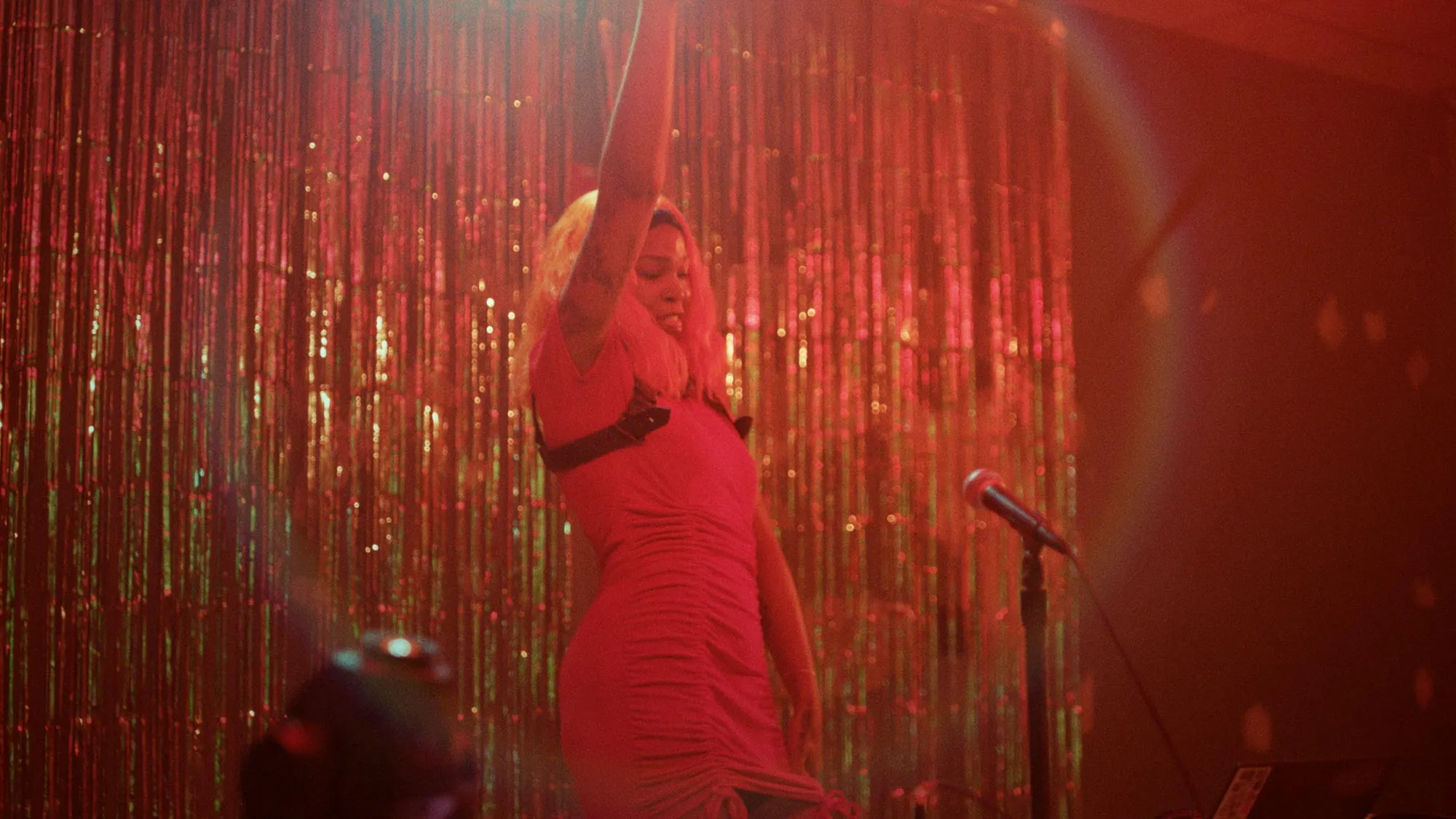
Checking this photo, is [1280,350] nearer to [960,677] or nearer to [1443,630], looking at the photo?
[1443,630]

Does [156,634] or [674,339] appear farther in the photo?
[674,339]

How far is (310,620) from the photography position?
2561mm

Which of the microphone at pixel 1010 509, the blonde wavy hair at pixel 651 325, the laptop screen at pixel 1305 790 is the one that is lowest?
the laptop screen at pixel 1305 790

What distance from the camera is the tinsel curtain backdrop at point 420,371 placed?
2463 millimetres

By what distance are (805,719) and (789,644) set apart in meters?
0.18

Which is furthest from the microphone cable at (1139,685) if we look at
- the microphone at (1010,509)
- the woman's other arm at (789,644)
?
the woman's other arm at (789,644)

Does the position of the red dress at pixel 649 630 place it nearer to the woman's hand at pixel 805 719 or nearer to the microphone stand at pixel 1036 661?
the woman's hand at pixel 805 719

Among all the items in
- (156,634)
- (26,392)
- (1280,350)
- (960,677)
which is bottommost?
(960,677)

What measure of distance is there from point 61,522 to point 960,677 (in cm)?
206

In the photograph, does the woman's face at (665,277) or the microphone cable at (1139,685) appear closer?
the microphone cable at (1139,685)

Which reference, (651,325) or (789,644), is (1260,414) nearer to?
(789,644)

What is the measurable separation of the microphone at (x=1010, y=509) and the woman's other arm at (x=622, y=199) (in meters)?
0.84

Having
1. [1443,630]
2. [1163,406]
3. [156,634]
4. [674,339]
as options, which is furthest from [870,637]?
[1443,630]

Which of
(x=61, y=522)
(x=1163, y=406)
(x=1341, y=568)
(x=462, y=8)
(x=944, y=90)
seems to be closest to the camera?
(x=61, y=522)
